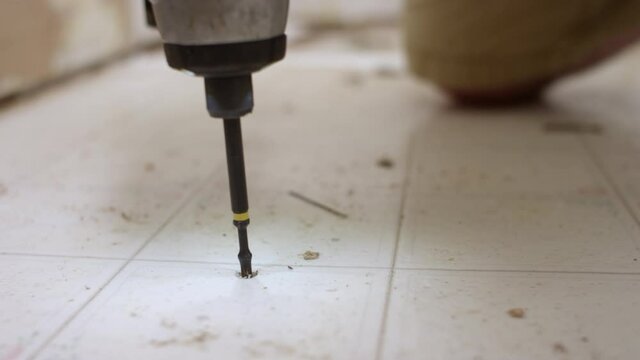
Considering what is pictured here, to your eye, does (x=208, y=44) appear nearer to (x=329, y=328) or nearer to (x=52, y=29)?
(x=329, y=328)

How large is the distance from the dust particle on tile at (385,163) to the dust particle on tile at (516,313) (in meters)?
0.55

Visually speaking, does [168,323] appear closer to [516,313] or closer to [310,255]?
[310,255]

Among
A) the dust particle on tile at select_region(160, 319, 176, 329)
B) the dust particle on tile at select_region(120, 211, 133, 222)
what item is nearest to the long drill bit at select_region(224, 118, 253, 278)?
the dust particle on tile at select_region(160, 319, 176, 329)

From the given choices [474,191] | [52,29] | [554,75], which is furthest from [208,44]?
[52,29]

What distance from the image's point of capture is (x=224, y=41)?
69 cm

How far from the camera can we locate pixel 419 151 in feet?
4.58

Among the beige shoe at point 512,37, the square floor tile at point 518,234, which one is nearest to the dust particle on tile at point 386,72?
the beige shoe at point 512,37

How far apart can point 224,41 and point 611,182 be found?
78 cm

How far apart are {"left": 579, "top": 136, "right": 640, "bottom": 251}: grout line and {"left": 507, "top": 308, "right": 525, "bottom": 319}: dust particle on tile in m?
0.25

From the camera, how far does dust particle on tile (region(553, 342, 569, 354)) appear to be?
2.32 feet

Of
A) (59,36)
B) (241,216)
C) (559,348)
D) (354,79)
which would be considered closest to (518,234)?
(559,348)

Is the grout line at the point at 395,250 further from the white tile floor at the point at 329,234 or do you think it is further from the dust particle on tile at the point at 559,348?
the dust particle on tile at the point at 559,348

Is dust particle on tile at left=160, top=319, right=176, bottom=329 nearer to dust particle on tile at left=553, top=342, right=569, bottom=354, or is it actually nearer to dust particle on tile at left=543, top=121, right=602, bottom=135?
dust particle on tile at left=553, top=342, right=569, bottom=354

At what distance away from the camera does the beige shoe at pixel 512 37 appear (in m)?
Result: 1.50
